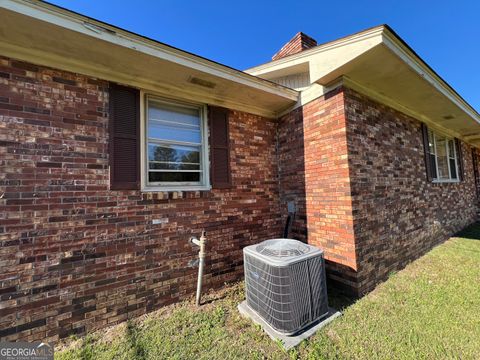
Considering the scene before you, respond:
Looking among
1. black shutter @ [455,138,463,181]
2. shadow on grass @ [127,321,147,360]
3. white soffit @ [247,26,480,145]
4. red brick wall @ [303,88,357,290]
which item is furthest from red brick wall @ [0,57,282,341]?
black shutter @ [455,138,463,181]

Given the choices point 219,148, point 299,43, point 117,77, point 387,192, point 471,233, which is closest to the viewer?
point 117,77

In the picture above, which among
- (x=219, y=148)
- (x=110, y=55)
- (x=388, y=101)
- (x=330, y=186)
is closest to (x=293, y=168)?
(x=330, y=186)

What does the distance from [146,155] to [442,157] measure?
8363 millimetres

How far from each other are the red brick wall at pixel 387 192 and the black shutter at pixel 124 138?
10.7 ft

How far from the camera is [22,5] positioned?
2221 mm

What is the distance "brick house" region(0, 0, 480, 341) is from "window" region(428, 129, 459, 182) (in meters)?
1.36

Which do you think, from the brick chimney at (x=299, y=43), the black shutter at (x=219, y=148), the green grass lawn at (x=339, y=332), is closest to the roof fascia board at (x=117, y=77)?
the black shutter at (x=219, y=148)

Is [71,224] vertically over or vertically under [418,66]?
under

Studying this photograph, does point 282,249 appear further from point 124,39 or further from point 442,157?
point 442,157

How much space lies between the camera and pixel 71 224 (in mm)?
2795

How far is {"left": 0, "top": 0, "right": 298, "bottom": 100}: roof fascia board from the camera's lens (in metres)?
2.26

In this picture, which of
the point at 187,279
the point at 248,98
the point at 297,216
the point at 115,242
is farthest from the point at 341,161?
the point at 115,242

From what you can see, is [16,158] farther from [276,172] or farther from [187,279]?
[276,172]

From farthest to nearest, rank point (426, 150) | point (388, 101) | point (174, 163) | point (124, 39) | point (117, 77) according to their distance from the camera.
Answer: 1. point (426, 150)
2. point (388, 101)
3. point (174, 163)
4. point (117, 77)
5. point (124, 39)
